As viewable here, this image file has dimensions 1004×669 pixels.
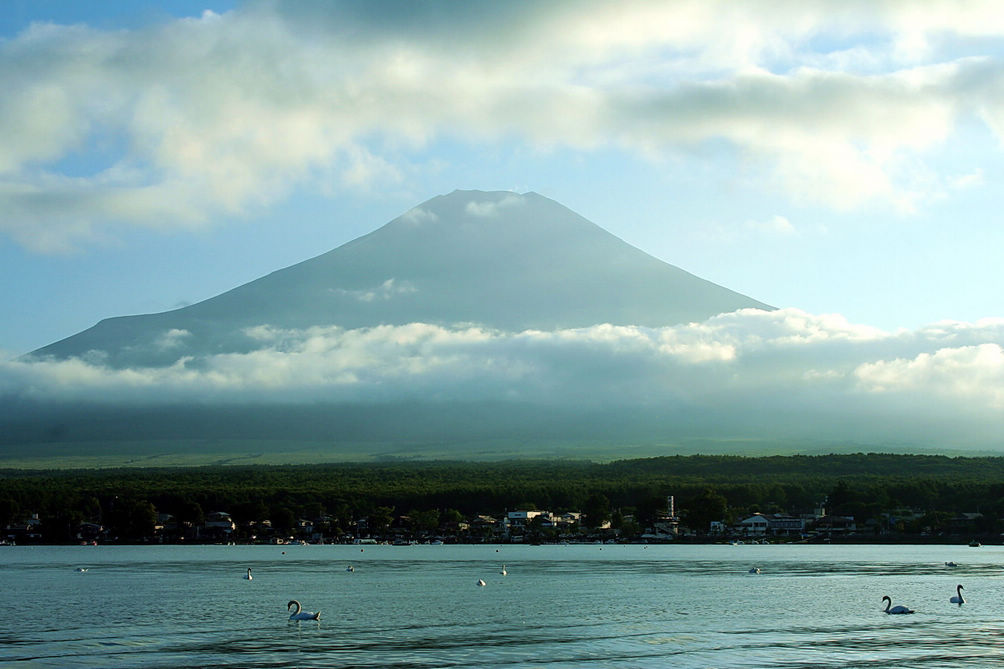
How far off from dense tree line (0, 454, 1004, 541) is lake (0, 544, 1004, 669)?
4007cm

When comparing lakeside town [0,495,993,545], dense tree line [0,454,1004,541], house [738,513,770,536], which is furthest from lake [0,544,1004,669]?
house [738,513,770,536]

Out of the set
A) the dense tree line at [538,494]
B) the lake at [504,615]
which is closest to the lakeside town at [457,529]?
the dense tree line at [538,494]

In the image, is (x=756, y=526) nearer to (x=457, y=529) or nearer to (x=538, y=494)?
(x=538, y=494)

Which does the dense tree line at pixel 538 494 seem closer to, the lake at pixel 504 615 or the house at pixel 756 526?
the house at pixel 756 526

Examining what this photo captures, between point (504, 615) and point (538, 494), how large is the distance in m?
92.8

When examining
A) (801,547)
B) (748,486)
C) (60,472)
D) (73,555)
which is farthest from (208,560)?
(60,472)

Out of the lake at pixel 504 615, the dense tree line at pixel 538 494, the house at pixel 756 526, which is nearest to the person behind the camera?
the lake at pixel 504 615

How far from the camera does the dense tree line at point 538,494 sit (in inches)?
4729

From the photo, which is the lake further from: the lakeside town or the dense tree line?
the lakeside town

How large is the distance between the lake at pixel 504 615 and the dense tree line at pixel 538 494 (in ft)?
131

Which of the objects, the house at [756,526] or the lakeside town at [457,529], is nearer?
the lakeside town at [457,529]

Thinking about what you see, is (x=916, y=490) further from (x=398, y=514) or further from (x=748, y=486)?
(x=398, y=514)

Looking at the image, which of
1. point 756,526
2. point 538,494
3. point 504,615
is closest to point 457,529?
point 538,494

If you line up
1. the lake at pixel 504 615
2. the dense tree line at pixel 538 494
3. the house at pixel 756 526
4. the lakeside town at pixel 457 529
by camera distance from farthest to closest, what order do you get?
1. the house at pixel 756 526
2. the lakeside town at pixel 457 529
3. the dense tree line at pixel 538 494
4. the lake at pixel 504 615
